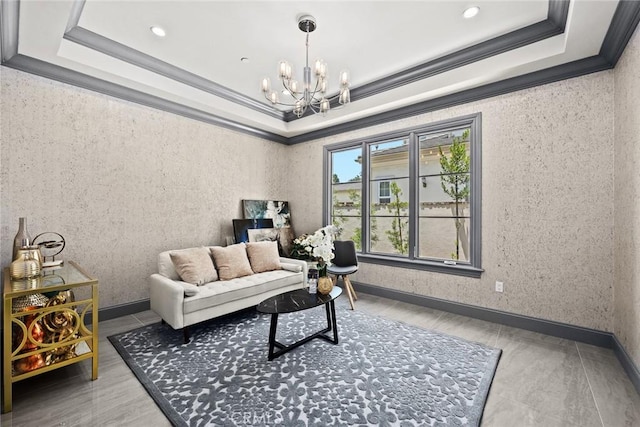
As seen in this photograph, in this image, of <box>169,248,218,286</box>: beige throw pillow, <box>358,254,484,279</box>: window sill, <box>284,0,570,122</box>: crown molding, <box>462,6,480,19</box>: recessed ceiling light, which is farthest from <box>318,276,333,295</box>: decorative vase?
<box>462,6,480,19</box>: recessed ceiling light

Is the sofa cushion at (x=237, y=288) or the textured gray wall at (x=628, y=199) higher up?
the textured gray wall at (x=628, y=199)

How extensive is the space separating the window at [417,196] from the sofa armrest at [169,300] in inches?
104

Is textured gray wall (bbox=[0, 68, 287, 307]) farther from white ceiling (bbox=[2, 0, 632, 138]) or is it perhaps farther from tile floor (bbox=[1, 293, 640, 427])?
tile floor (bbox=[1, 293, 640, 427])

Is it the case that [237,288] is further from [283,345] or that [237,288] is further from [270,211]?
[270,211]

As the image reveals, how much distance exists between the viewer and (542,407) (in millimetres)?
1838

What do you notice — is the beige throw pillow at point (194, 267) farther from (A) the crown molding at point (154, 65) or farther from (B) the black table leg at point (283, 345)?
Answer: (A) the crown molding at point (154, 65)

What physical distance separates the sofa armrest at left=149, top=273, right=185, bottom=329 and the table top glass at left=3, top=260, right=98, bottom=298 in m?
0.67

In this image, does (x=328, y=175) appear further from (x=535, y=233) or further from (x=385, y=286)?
(x=535, y=233)

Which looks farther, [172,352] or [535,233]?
[535,233]

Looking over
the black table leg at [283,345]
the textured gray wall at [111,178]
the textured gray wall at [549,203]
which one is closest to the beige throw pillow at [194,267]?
the textured gray wall at [111,178]

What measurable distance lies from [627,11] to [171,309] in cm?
433

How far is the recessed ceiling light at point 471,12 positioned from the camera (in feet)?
8.02

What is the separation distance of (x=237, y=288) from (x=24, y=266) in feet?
5.48

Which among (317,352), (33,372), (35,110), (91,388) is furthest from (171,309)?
(35,110)
